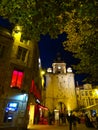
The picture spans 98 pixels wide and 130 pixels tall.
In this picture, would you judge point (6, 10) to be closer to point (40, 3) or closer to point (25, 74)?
point (40, 3)

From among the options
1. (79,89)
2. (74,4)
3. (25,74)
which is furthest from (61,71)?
(74,4)

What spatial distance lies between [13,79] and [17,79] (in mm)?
555

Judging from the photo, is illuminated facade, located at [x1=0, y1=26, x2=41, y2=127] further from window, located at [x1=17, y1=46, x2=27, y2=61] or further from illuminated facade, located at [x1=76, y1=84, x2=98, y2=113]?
illuminated facade, located at [x1=76, y1=84, x2=98, y2=113]

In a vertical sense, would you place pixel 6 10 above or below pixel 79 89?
below

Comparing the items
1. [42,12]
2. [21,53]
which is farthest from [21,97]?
[42,12]

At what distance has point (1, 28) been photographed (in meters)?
19.7

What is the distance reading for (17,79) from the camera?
66.2ft

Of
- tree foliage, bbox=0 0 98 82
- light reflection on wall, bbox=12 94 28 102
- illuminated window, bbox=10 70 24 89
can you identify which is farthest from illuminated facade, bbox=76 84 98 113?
tree foliage, bbox=0 0 98 82

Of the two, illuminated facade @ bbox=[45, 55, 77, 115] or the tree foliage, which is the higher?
illuminated facade @ bbox=[45, 55, 77, 115]

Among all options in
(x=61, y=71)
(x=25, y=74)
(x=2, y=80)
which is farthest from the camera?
(x=61, y=71)

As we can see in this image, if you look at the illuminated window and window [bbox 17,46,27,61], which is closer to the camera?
the illuminated window

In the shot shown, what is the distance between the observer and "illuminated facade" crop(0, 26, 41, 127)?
736 inches

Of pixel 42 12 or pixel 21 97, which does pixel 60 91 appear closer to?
pixel 21 97

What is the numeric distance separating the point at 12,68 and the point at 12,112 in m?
4.67
